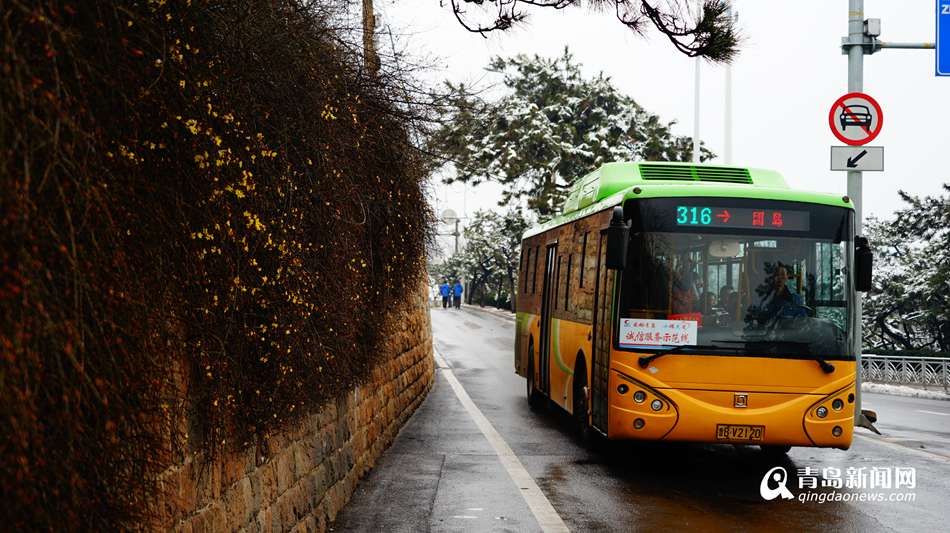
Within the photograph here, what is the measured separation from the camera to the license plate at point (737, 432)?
33.9 feet

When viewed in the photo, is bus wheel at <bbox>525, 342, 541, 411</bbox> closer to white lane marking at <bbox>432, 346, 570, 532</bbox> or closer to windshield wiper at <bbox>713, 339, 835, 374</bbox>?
white lane marking at <bbox>432, 346, 570, 532</bbox>

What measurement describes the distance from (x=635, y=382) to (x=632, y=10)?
4.06 metres

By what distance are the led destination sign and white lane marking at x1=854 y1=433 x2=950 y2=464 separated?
135 inches

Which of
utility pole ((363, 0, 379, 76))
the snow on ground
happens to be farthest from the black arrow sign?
the snow on ground

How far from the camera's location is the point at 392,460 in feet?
37.4

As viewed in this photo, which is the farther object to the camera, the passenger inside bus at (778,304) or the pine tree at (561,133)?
the pine tree at (561,133)

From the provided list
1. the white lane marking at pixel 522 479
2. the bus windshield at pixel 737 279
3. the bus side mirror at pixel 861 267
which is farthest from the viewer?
the bus side mirror at pixel 861 267

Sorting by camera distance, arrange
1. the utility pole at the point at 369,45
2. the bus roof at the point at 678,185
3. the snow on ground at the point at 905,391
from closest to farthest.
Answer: the utility pole at the point at 369,45
the bus roof at the point at 678,185
the snow on ground at the point at 905,391

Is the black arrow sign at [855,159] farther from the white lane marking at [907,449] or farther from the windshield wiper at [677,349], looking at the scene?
the windshield wiper at [677,349]

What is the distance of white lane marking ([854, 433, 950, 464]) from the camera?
12.2 meters

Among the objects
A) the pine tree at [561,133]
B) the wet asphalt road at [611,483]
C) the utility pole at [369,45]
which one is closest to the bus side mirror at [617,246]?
the wet asphalt road at [611,483]

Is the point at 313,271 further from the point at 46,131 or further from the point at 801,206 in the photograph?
the point at 801,206

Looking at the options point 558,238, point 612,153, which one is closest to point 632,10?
point 558,238

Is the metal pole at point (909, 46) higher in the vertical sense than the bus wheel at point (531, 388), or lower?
higher
